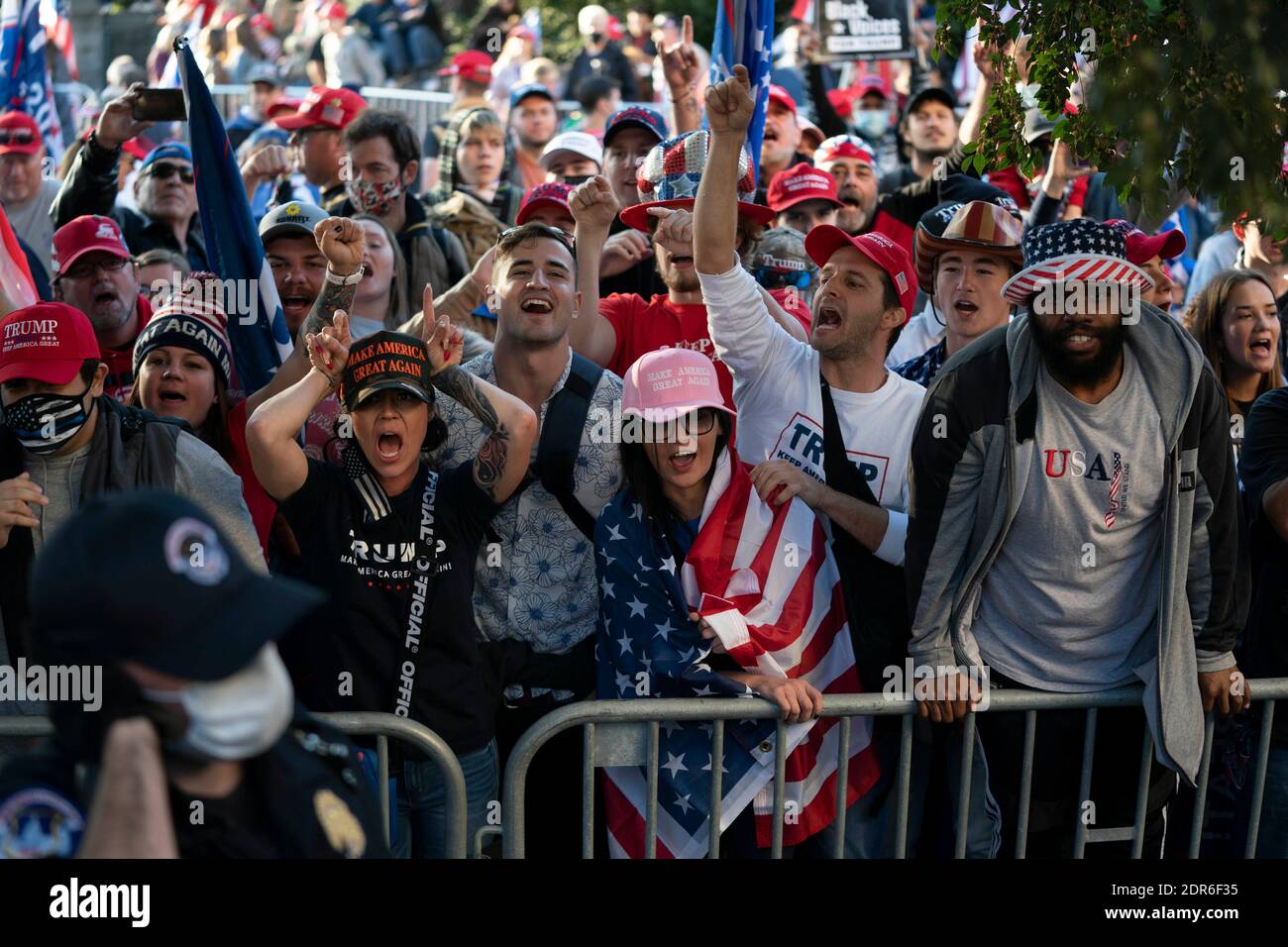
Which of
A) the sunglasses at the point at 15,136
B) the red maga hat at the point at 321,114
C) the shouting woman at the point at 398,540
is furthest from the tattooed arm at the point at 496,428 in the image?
the sunglasses at the point at 15,136

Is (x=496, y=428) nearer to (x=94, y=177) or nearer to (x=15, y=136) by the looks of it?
(x=94, y=177)

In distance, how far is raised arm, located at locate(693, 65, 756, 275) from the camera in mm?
4398

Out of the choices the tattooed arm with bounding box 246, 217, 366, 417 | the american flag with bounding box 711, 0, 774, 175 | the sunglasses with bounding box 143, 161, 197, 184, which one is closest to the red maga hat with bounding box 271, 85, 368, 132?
the sunglasses with bounding box 143, 161, 197, 184

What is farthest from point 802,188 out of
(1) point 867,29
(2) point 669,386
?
(2) point 669,386

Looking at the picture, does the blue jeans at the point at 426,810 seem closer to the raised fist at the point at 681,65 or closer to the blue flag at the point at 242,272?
the blue flag at the point at 242,272

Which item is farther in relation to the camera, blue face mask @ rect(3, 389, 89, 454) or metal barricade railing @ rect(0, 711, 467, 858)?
blue face mask @ rect(3, 389, 89, 454)

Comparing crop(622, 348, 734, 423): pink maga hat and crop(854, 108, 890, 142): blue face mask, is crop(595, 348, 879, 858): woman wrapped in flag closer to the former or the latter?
crop(622, 348, 734, 423): pink maga hat

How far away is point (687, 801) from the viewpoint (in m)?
4.18

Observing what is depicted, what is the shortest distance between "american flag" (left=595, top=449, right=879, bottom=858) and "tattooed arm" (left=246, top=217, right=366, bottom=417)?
43.6 inches

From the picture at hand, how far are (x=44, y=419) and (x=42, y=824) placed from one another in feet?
7.37
